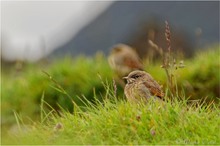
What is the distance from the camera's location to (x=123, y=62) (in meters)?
12.8

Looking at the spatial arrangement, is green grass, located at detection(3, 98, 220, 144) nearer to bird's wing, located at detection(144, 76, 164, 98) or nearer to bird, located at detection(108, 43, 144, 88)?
bird's wing, located at detection(144, 76, 164, 98)

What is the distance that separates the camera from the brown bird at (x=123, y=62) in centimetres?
1213

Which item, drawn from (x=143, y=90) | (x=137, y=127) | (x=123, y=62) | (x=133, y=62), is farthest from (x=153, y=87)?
(x=123, y=62)

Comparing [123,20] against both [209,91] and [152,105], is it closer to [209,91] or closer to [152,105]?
[209,91]

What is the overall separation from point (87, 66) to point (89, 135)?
597cm

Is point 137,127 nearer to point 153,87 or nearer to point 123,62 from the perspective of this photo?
point 153,87

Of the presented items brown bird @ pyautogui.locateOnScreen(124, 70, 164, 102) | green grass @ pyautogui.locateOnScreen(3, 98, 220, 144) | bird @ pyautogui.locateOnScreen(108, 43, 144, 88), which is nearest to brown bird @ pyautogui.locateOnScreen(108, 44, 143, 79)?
bird @ pyautogui.locateOnScreen(108, 43, 144, 88)

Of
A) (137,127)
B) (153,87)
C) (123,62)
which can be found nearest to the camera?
(137,127)

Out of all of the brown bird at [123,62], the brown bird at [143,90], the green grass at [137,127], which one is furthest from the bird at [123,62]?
the green grass at [137,127]

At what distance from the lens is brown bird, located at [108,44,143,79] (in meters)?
12.1

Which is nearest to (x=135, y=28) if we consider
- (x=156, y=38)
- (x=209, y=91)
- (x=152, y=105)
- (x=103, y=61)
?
(x=156, y=38)

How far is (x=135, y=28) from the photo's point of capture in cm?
2039

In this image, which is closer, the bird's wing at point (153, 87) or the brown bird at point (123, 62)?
the bird's wing at point (153, 87)

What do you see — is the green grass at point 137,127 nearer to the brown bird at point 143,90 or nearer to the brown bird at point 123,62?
the brown bird at point 143,90
